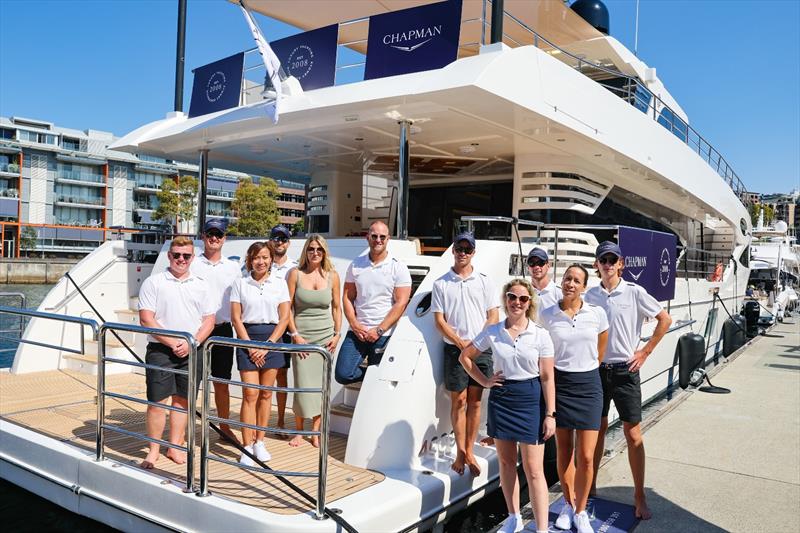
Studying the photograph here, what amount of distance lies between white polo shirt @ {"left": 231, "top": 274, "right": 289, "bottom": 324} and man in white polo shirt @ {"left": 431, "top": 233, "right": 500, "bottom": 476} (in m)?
1.14

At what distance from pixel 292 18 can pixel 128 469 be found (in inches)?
368

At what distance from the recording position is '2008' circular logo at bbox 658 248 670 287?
774 centimetres

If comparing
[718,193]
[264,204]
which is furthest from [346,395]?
[264,204]

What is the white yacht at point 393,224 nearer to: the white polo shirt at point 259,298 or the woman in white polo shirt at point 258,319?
the woman in white polo shirt at point 258,319

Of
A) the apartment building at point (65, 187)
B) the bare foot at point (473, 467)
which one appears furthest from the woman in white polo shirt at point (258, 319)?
the apartment building at point (65, 187)

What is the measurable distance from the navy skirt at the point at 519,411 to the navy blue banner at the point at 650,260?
3.38 m

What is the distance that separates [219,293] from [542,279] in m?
2.50

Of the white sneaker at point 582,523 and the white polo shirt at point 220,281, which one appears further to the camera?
the white polo shirt at point 220,281

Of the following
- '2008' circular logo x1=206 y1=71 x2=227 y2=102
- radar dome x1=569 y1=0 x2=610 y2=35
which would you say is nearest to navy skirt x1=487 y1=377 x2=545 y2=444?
'2008' circular logo x1=206 y1=71 x2=227 y2=102

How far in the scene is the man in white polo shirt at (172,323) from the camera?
160 inches

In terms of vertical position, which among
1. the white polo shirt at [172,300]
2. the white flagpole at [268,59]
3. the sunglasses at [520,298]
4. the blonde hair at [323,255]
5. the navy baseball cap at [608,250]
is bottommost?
Answer: the white polo shirt at [172,300]

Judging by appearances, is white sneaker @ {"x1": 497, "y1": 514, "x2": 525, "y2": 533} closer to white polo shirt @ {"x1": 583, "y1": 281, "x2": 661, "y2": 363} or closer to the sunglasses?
white polo shirt @ {"x1": 583, "y1": 281, "x2": 661, "y2": 363}

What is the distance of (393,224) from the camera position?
11.6 m

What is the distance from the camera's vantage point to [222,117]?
26.2ft
